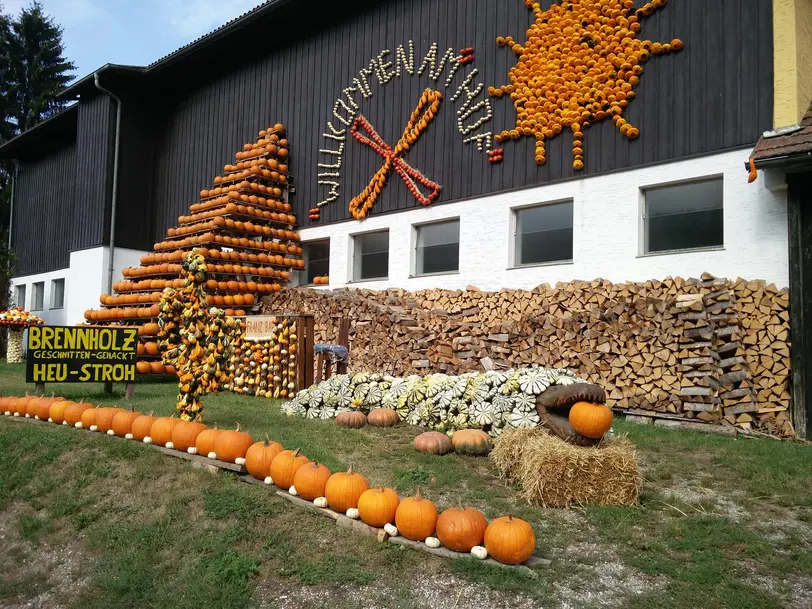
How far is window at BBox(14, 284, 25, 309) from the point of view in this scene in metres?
26.8

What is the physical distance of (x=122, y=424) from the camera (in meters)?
7.00

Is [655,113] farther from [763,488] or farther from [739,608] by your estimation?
[739,608]

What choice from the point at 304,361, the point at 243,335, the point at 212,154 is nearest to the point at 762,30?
the point at 304,361

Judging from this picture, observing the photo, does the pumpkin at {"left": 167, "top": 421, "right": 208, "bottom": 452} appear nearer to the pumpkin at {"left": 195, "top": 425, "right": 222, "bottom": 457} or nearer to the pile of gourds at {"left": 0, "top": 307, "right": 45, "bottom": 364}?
the pumpkin at {"left": 195, "top": 425, "right": 222, "bottom": 457}

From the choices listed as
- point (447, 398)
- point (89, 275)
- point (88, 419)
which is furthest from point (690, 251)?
point (89, 275)

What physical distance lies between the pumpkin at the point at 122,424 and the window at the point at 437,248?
7.43 metres

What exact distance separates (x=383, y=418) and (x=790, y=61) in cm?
731

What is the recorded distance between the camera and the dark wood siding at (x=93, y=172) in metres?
20.4

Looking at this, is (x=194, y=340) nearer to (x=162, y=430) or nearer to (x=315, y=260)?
(x=162, y=430)

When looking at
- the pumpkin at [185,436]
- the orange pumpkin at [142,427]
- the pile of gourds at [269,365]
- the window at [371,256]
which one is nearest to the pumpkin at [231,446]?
the pumpkin at [185,436]

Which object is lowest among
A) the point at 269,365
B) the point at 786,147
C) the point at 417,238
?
the point at 269,365

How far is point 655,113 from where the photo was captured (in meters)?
10.4

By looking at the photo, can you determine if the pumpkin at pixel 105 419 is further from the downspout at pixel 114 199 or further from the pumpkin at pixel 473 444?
the downspout at pixel 114 199

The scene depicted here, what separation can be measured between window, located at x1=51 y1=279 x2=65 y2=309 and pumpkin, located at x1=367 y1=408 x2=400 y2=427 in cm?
2024
